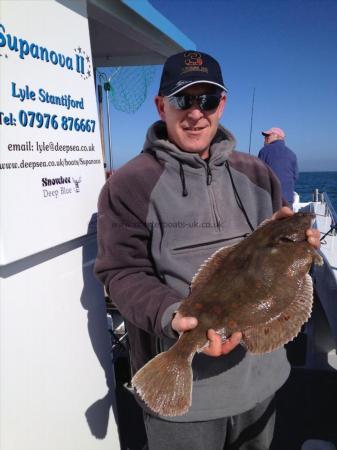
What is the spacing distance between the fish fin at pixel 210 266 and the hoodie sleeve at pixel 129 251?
0.55 feet

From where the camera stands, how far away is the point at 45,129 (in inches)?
83.4

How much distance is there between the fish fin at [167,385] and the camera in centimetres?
185

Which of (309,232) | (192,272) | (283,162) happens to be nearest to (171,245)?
(192,272)

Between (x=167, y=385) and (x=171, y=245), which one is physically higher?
(x=171, y=245)

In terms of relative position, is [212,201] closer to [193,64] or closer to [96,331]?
[193,64]

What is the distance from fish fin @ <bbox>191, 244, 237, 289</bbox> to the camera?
2.10 meters

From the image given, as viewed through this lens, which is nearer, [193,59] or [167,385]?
[167,385]

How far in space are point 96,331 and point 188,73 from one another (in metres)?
1.95

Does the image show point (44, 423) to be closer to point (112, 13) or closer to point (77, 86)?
point (77, 86)

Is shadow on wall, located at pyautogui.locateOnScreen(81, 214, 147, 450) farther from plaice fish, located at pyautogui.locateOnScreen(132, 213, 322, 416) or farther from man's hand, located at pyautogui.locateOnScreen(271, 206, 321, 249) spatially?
man's hand, located at pyautogui.locateOnScreen(271, 206, 321, 249)

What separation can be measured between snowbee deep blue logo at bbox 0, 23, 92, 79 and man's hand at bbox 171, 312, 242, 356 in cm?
166

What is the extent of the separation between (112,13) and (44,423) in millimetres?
2911

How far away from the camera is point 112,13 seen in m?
2.70

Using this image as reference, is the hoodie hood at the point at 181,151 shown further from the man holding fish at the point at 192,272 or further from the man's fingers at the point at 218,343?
the man's fingers at the point at 218,343
